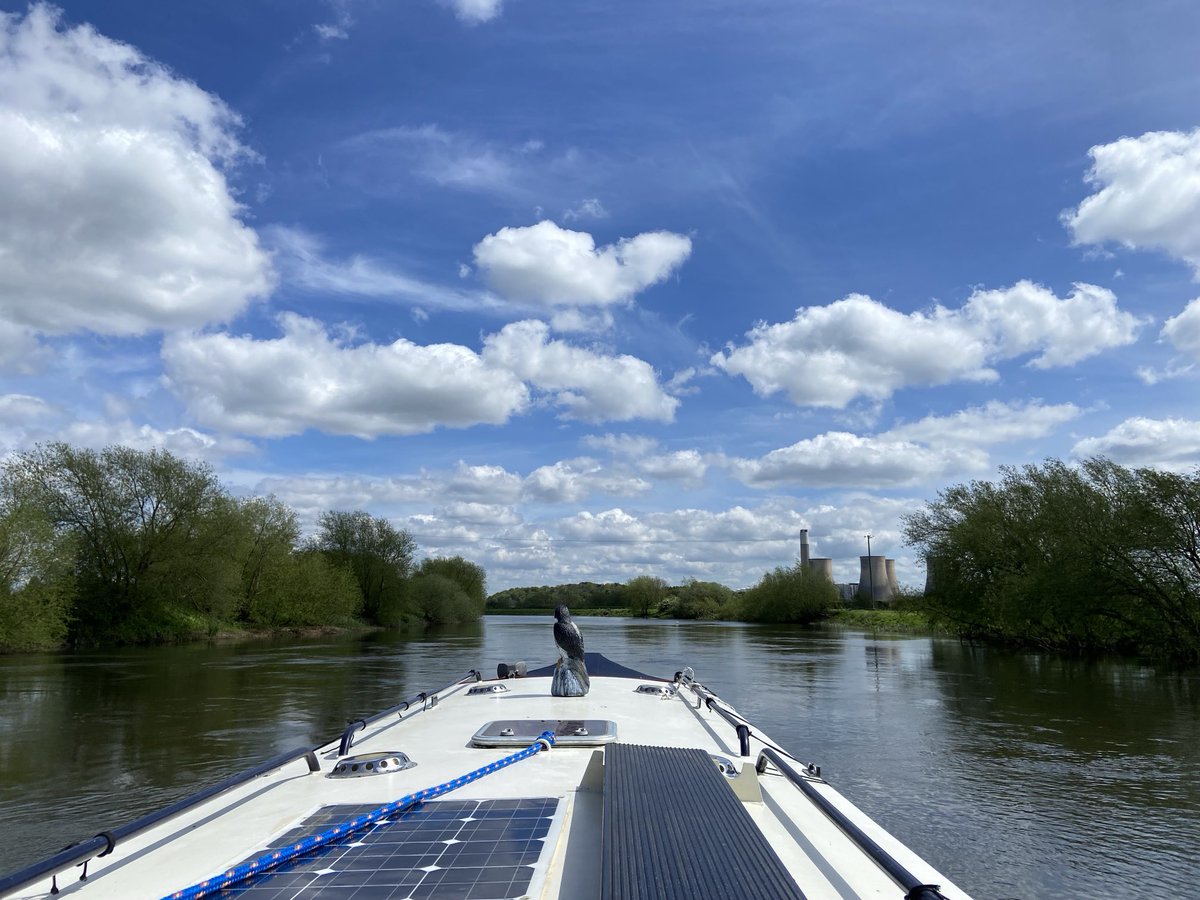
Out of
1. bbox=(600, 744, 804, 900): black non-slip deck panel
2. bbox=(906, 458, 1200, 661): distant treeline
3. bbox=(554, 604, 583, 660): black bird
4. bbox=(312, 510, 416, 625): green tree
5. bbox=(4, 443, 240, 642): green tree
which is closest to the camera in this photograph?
bbox=(600, 744, 804, 900): black non-slip deck panel

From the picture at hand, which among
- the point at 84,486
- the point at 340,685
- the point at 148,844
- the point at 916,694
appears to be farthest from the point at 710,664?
the point at 84,486

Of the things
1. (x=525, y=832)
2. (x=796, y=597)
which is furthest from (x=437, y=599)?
(x=525, y=832)

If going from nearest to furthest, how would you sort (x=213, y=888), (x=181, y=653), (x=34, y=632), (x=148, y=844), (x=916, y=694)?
(x=213, y=888)
(x=148, y=844)
(x=916, y=694)
(x=34, y=632)
(x=181, y=653)

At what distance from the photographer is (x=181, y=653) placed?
28297 millimetres

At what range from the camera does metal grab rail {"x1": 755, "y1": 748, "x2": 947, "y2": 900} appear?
2.62 m

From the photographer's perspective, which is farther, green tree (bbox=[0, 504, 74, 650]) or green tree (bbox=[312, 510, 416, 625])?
green tree (bbox=[312, 510, 416, 625])

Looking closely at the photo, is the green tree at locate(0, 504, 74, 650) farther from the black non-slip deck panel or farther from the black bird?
the black non-slip deck panel

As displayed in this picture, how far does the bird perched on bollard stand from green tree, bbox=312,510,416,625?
50.4 m

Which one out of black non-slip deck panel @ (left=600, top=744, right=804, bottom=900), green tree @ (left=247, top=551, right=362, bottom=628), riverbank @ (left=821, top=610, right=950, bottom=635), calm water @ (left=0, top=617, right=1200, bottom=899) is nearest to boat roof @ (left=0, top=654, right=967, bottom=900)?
black non-slip deck panel @ (left=600, top=744, right=804, bottom=900)

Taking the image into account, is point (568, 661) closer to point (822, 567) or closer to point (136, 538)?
point (136, 538)

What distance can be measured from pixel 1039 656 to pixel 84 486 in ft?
126

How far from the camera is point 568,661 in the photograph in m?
7.84

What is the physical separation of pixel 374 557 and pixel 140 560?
23.3m

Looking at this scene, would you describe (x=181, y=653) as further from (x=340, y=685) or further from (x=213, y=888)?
(x=213, y=888)
